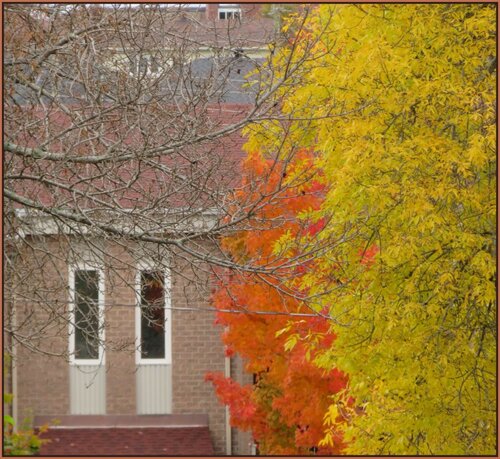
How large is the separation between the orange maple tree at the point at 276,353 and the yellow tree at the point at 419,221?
8.51 ft

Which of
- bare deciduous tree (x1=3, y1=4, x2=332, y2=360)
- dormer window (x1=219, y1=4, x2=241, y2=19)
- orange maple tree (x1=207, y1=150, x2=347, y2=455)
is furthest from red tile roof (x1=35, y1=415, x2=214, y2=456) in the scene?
bare deciduous tree (x1=3, y1=4, x2=332, y2=360)

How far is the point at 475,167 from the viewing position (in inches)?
531

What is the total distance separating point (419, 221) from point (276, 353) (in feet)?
21.4

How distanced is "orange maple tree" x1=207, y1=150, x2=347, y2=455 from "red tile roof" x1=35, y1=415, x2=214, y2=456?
5104mm

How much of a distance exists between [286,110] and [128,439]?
13.2m

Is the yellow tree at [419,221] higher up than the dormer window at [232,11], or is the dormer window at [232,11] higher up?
the dormer window at [232,11]

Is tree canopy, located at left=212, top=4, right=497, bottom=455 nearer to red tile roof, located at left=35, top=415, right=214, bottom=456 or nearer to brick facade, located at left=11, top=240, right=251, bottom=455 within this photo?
red tile roof, located at left=35, top=415, right=214, bottom=456

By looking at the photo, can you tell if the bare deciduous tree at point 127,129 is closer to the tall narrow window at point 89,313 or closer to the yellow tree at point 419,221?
the tall narrow window at point 89,313

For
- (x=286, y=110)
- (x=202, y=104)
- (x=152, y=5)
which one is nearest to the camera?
(x=202, y=104)

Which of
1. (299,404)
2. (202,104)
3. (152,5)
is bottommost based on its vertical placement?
(299,404)

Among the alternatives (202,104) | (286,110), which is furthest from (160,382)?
(202,104)

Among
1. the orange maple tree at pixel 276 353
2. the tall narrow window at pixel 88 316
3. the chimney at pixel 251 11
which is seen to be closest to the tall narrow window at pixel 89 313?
the tall narrow window at pixel 88 316

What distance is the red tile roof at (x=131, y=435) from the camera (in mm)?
26000

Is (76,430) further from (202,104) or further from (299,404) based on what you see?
(202,104)
